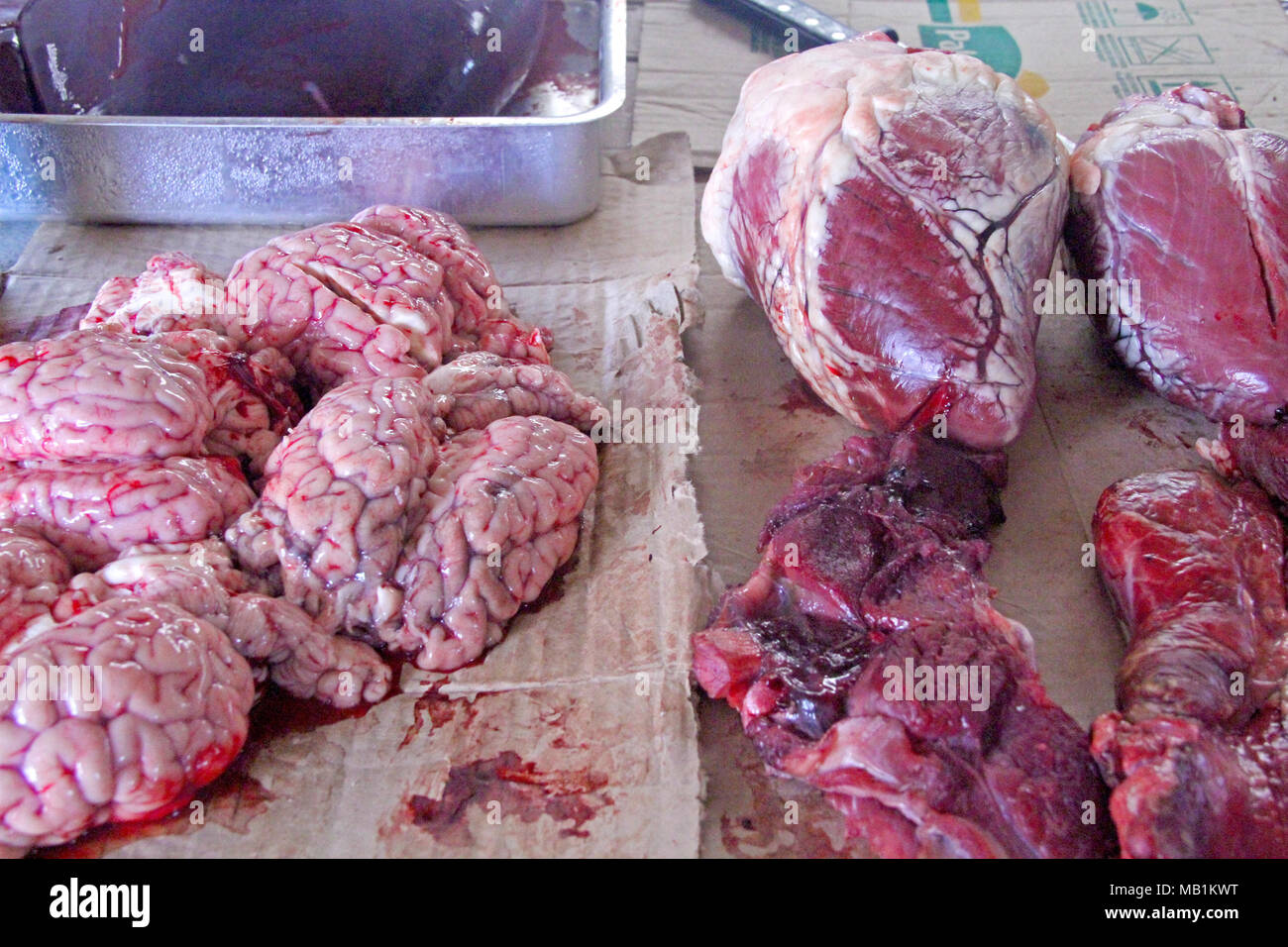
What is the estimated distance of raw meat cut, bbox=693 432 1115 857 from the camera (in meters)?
1.60

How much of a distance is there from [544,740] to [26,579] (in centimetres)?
87

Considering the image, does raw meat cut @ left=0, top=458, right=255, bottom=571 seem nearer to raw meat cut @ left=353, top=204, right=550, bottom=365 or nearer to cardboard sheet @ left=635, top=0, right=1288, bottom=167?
raw meat cut @ left=353, top=204, right=550, bottom=365

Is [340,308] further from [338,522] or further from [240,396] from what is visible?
[338,522]

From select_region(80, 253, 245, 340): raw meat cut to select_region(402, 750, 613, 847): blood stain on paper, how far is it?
3.51 ft

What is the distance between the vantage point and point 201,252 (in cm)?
293

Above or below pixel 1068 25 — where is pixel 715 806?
below

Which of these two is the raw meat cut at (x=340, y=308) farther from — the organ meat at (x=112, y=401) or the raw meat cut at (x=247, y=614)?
the raw meat cut at (x=247, y=614)

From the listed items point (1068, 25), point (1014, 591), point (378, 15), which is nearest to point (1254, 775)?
point (1014, 591)

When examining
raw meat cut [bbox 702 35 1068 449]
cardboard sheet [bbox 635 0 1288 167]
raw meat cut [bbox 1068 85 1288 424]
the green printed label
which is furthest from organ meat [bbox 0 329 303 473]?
the green printed label

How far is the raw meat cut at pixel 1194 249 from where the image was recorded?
90.7 inches

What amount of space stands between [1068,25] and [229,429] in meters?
3.69

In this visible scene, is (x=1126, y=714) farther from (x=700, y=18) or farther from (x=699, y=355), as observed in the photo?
(x=700, y=18)

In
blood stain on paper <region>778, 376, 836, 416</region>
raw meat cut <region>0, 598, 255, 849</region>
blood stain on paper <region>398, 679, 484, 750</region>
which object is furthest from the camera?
blood stain on paper <region>778, 376, 836, 416</region>

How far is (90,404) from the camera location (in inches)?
71.0
